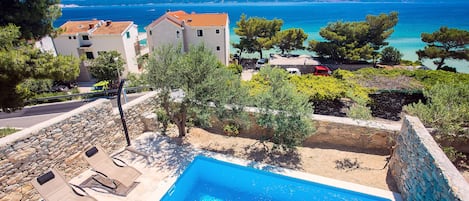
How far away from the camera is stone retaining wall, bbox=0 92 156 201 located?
666 centimetres

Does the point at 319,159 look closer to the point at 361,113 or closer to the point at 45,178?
the point at 361,113

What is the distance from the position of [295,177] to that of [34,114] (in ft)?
63.0

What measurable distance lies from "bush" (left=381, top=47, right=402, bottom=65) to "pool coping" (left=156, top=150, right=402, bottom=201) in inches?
1360

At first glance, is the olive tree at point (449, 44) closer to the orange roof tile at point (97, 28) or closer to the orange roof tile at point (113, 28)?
the orange roof tile at point (113, 28)

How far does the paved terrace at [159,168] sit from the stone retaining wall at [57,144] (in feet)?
2.43

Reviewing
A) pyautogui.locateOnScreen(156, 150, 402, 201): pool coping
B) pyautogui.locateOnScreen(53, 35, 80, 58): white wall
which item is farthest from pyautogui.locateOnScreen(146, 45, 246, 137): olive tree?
→ pyautogui.locateOnScreen(53, 35, 80, 58): white wall

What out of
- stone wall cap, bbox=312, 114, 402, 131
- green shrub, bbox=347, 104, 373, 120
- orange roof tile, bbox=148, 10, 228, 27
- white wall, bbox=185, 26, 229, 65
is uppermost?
orange roof tile, bbox=148, 10, 228, 27

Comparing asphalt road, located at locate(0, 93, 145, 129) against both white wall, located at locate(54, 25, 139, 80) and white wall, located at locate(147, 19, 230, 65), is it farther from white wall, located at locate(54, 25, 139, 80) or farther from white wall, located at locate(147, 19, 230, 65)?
white wall, located at locate(147, 19, 230, 65)

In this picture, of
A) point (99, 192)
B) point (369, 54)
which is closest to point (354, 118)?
point (99, 192)

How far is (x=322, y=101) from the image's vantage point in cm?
1327

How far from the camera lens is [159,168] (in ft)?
28.8

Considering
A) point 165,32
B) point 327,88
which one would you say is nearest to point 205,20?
point 165,32

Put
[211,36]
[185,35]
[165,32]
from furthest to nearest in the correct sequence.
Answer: [185,35] → [211,36] → [165,32]

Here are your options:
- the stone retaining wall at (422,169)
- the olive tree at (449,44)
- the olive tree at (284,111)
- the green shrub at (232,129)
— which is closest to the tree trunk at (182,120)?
the green shrub at (232,129)
